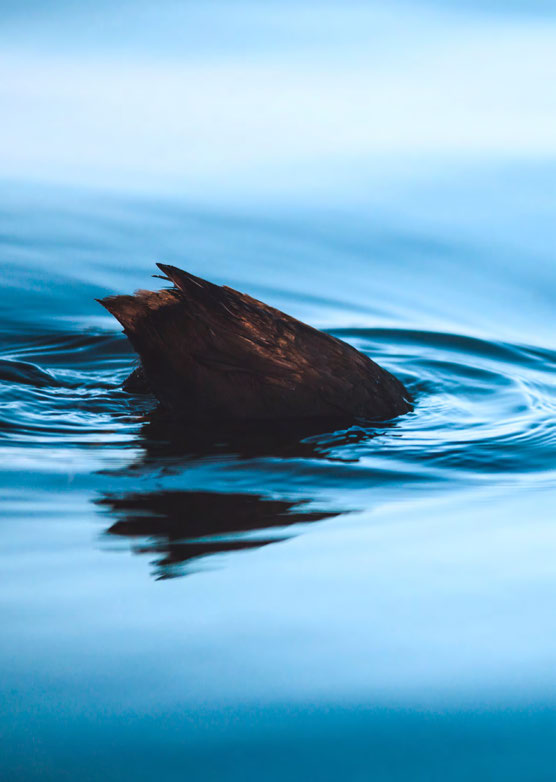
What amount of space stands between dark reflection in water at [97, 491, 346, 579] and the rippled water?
0.01m

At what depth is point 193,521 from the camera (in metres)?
3.31

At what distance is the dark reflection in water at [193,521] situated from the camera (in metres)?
2.96

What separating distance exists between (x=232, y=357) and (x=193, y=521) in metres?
1.38

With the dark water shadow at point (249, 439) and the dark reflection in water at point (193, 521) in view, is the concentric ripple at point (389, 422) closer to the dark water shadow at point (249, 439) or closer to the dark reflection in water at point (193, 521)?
the dark water shadow at point (249, 439)

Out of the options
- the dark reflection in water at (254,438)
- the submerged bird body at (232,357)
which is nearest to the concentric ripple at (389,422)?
the dark reflection in water at (254,438)

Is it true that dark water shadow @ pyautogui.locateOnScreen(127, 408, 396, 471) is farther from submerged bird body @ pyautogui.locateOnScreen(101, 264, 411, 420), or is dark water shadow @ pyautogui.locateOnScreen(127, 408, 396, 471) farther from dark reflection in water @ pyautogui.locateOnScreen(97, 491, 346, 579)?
dark reflection in water @ pyautogui.locateOnScreen(97, 491, 346, 579)

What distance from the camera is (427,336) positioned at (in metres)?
6.97

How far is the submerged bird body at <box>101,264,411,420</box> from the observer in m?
4.45

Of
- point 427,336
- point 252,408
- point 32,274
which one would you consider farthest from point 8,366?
point 427,336

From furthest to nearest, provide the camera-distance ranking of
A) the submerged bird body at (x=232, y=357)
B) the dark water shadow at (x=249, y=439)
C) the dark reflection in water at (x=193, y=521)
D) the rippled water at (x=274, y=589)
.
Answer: the submerged bird body at (x=232, y=357) < the dark water shadow at (x=249, y=439) < the dark reflection in water at (x=193, y=521) < the rippled water at (x=274, y=589)

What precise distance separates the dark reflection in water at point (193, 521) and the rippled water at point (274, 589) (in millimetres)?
12

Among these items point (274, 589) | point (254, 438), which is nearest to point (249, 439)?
point (254, 438)

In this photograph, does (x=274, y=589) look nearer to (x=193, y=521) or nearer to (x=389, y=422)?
(x=193, y=521)

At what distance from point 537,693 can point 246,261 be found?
6269mm
